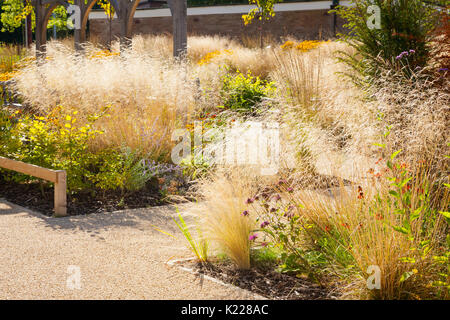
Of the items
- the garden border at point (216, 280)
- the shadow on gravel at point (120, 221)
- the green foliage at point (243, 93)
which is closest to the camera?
the garden border at point (216, 280)

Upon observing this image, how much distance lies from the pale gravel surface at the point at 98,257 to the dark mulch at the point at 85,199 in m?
0.23

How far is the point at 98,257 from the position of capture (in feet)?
13.5

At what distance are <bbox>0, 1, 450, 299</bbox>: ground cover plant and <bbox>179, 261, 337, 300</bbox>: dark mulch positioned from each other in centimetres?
1

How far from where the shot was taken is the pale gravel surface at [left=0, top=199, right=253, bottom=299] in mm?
3477

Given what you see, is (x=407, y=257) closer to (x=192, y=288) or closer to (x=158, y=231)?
(x=192, y=288)

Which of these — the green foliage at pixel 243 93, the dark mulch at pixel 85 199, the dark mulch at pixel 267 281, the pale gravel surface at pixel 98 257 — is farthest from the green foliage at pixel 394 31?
the dark mulch at pixel 267 281

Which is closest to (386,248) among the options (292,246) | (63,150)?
(292,246)

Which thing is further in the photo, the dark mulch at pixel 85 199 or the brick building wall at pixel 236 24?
the brick building wall at pixel 236 24

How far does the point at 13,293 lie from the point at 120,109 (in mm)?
3963

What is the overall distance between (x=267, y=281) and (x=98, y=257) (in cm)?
128

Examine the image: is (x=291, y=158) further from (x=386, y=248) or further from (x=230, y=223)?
(x=386, y=248)

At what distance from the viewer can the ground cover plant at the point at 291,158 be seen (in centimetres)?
348

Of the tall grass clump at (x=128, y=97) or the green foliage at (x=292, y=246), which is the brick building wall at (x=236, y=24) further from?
the green foliage at (x=292, y=246)

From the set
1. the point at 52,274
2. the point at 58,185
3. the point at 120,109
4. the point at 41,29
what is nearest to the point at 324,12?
the point at 41,29
